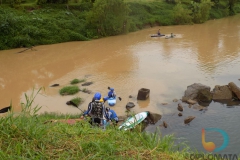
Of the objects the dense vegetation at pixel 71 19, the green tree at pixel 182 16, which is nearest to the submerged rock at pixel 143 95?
the dense vegetation at pixel 71 19

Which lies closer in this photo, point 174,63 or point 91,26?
point 174,63

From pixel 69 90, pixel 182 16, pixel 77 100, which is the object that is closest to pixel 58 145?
pixel 77 100

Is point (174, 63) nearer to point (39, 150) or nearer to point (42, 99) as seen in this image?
point (42, 99)

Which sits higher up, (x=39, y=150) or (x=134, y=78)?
(x=39, y=150)

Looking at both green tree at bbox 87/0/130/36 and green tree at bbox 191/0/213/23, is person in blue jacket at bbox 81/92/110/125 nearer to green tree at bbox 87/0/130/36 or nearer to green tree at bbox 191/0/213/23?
green tree at bbox 87/0/130/36

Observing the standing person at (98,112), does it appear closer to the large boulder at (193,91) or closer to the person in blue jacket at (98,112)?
the person in blue jacket at (98,112)

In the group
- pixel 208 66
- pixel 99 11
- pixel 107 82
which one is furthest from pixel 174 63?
pixel 99 11

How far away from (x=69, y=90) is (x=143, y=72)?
5.36 metres

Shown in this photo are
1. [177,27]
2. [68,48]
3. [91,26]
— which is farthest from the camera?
[177,27]

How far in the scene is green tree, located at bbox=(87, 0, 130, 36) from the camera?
91.3ft

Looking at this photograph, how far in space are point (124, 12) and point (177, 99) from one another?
19116 millimetres

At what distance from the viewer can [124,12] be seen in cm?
2914

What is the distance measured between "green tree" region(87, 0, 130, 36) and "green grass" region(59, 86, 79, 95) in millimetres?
15793

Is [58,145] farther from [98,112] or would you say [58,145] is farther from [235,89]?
[235,89]
